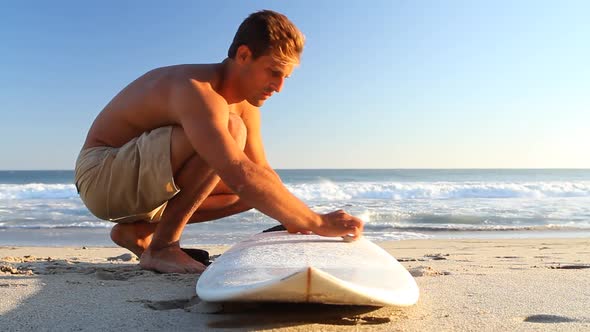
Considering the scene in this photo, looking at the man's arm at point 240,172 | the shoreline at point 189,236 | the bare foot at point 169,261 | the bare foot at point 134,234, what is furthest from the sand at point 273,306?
the shoreline at point 189,236

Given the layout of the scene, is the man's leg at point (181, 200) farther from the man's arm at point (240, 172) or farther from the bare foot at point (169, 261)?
the man's arm at point (240, 172)

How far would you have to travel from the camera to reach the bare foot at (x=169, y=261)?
2576 millimetres

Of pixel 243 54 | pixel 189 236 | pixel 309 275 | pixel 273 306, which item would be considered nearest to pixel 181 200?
pixel 243 54

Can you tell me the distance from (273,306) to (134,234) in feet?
4.72

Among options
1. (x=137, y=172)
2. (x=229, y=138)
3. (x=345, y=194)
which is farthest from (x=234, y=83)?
(x=345, y=194)

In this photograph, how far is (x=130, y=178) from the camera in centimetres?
255

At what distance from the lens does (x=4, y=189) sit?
18.8 m

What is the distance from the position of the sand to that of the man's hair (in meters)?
1.07

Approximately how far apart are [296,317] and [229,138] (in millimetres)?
807

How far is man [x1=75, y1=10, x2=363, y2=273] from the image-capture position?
81.5 inches

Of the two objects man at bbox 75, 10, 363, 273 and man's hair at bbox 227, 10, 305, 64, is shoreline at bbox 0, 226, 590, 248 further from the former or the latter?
man's hair at bbox 227, 10, 305, 64

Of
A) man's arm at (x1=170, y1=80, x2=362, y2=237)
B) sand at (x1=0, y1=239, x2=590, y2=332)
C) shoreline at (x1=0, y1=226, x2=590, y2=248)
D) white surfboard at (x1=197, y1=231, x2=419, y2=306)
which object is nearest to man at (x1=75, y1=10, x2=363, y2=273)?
man's arm at (x1=170, y1=80, x2=362, y2=237)

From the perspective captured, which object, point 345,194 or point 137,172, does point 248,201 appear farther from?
point 345,194

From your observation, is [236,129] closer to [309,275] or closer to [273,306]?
[273,306]
